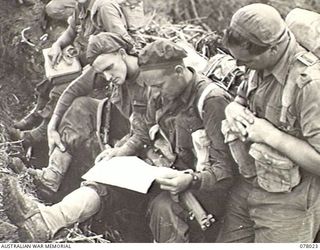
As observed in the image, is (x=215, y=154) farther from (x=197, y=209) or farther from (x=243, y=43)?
(x=243, y=43)

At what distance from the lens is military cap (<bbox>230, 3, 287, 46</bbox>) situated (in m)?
3.98

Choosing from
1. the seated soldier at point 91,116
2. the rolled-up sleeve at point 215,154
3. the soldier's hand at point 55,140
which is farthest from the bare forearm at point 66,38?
the rolled-up sleeve at point 215,154

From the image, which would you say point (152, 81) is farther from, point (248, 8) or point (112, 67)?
point (248, 8)

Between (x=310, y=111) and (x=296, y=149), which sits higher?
(x=310, y=111)

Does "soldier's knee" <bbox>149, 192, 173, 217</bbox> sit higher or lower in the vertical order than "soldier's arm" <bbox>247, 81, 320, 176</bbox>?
lower

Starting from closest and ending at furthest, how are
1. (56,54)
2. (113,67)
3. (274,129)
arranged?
(274,129) < (113,67) < (56,54)

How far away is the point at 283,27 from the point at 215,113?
496 mm

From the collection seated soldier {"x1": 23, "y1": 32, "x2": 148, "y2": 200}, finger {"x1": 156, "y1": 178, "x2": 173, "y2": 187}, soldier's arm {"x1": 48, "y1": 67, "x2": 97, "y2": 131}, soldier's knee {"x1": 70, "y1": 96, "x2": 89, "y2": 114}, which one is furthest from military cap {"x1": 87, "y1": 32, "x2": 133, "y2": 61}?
finger {"x1": 156, "y1": 178, "x2": 173, "y2": 187}

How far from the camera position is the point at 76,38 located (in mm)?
4480

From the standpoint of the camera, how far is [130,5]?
4387mm

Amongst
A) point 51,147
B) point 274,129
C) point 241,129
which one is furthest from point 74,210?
point 274,129

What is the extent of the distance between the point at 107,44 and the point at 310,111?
979 mm

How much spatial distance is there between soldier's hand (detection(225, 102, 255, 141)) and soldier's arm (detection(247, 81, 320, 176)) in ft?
0.10

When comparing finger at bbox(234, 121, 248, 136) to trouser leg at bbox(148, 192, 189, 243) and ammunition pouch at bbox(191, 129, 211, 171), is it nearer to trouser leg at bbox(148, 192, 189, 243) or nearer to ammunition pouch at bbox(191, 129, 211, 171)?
ammunition pouch at bbox(191, 129, 211, 171)
